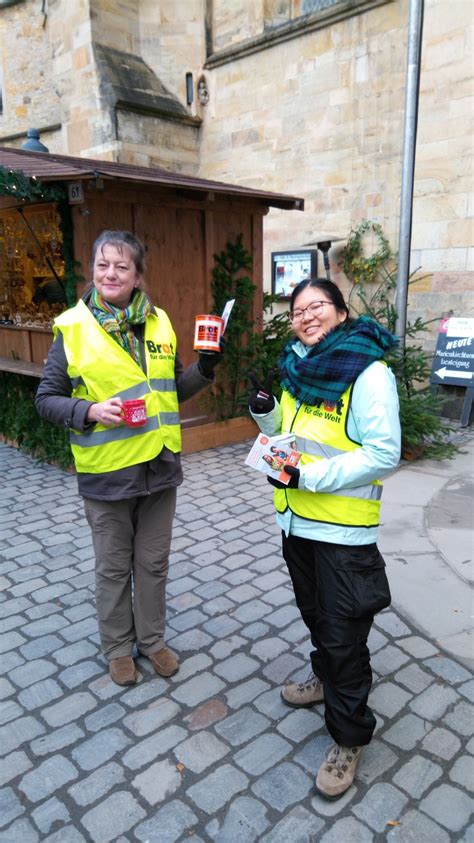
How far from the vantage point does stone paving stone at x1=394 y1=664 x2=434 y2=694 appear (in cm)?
289

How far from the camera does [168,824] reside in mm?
2160

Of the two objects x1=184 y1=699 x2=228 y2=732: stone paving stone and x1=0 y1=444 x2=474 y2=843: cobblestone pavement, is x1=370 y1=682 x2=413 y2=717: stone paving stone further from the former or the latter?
x1=184 y1=699 x2=228 y2=732: stone paving stone

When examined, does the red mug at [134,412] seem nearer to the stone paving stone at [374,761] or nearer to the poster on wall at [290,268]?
the stone paving stone at [374,761]

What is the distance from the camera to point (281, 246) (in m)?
11.2

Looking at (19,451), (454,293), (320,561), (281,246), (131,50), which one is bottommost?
(19,451)

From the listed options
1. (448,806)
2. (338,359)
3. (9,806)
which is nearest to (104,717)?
(9,806)

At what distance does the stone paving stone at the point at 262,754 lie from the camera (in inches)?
95.0

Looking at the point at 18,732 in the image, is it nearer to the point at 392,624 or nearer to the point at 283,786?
the point at 283,786

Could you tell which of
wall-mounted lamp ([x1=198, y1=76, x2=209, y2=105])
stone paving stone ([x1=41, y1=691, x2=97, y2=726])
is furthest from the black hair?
wall-mounted lamp ([x1=198, y1=76, x2=209, y2=105])

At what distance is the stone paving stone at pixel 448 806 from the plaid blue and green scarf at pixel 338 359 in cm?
152

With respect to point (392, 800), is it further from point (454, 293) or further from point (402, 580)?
point (454, 293)

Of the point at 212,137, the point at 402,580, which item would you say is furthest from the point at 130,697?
the point at 212,137

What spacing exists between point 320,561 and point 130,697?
1245 millimetres

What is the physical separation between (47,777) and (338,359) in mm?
1960
